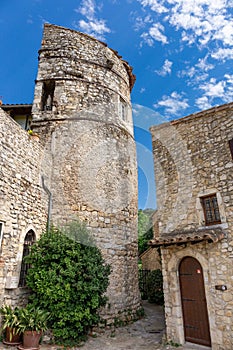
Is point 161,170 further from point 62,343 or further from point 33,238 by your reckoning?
point 62,343

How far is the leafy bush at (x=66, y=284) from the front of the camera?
6480mm

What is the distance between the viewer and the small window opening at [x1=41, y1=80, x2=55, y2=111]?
11.2m

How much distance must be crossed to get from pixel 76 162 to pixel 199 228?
5.21m

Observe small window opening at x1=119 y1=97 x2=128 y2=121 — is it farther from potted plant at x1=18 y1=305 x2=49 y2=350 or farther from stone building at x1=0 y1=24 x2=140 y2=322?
potted plant at x1=18 y1=305 x2=49 y2=350

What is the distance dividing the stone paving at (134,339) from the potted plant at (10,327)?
0.47ft

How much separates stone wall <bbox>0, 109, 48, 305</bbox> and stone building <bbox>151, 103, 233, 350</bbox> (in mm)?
3897

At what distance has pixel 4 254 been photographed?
21.3ft

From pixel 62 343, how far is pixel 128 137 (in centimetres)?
854

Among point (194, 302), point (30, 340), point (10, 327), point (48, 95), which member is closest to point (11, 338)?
point (10, 327)

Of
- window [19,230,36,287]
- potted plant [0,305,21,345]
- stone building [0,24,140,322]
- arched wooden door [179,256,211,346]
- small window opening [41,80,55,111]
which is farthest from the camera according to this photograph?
small window opening [41,80,55,111]

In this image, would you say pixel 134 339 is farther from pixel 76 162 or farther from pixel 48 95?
pixel 48 95

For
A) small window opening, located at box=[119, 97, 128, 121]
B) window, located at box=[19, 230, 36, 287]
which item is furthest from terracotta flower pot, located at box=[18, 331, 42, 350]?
small window opening, located at box=[119, 97, 128, 121]

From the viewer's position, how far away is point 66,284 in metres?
6.55

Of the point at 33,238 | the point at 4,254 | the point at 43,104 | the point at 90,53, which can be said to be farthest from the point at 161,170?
the point at 90,53
